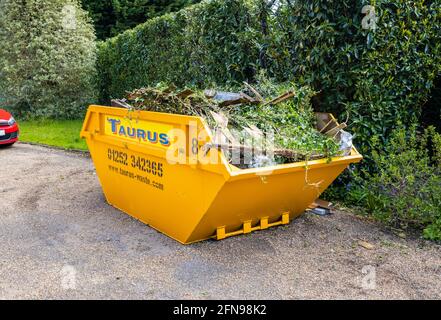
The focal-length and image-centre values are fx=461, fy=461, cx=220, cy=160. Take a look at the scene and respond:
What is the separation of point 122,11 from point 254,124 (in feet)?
60.6

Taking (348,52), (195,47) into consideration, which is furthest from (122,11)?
(348,52)

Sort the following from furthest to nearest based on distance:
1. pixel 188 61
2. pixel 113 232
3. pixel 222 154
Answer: pixel 188 61, pixel 113 232, pixel 222 154

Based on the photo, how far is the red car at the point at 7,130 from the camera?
10.2 m

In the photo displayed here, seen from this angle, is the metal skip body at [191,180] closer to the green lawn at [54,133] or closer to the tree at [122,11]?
the green lawn at [54,133]

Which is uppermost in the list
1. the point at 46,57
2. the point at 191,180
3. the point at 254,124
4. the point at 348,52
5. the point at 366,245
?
the point at 348,52

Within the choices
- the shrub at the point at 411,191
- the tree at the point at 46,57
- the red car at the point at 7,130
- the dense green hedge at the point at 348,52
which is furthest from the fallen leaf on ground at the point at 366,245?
the tree at the point at 46,57

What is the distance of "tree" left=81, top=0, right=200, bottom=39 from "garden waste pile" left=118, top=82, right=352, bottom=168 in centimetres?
1712

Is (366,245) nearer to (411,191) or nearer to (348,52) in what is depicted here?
(411,191)

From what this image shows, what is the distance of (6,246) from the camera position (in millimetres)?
4336

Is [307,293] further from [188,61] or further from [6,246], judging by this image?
[188,61]

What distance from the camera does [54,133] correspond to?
12344 millimetres

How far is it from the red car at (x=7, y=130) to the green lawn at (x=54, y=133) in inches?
29.1

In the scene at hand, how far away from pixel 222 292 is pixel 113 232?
1.70 m

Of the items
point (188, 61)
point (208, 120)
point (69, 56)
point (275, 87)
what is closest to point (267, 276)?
point (208, 120)
